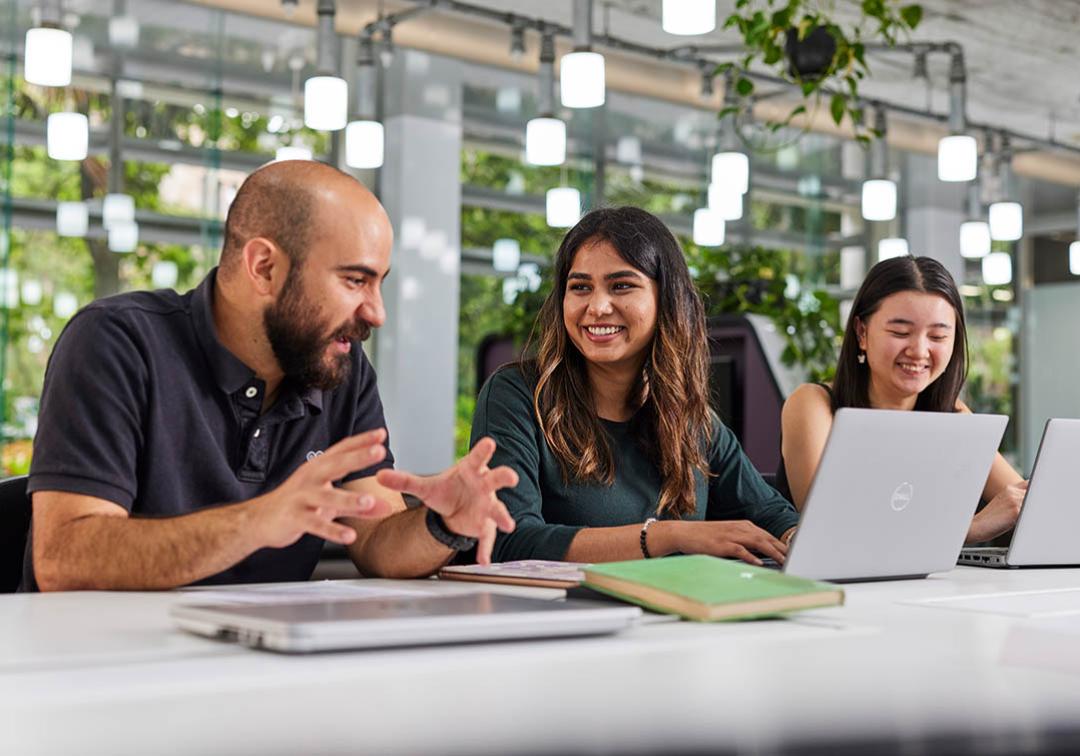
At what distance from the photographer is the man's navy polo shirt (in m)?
1.94

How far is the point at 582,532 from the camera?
232 cm

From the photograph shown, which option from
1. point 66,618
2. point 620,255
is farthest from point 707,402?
point 66,618

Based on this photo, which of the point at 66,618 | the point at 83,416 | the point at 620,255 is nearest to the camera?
the point at 66,618

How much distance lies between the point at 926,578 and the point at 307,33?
599 cm

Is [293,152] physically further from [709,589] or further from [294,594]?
[709,589]

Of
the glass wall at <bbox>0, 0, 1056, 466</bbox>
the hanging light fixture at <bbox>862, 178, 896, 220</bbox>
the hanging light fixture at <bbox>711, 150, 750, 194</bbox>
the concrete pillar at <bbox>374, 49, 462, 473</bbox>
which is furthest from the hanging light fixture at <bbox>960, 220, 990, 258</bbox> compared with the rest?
the concrete pillar at <bbox>374, 49, 462, 473</bbox>

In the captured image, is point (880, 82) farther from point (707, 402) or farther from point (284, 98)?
point (707, 402)

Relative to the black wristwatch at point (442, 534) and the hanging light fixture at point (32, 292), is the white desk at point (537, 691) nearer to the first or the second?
the black wristwatch at point (442, 534)

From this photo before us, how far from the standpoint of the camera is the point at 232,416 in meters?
2.12

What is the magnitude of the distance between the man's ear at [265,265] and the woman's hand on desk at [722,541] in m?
0.73

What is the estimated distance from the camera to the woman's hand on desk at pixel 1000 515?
8.69 ft

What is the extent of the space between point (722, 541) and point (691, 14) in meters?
1.94

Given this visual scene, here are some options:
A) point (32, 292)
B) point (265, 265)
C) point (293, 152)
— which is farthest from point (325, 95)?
point (265, 265)

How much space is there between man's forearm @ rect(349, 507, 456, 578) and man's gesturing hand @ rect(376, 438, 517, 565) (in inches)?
3.2
